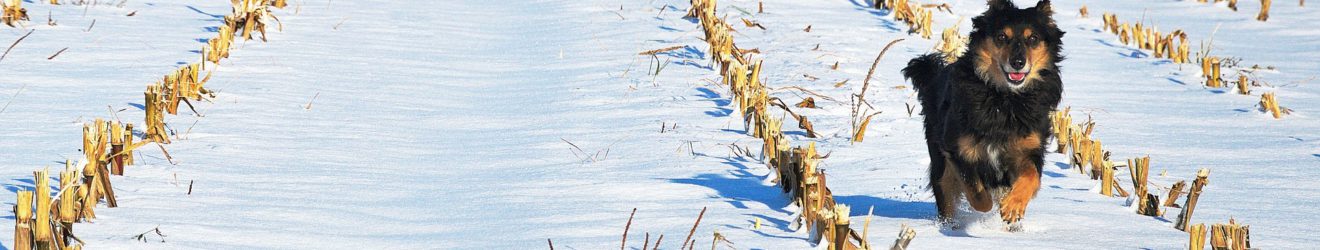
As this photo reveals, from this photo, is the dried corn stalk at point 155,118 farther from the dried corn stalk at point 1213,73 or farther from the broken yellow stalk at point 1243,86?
the dried corn stalk at point 1213,73

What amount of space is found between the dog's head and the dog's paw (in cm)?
52

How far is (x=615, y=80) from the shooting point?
9.30 m

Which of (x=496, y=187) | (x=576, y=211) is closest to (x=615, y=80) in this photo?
(x=496, y=187)

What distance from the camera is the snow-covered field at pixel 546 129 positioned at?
4891 millimetres

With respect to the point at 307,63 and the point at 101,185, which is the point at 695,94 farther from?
the point at 101,185

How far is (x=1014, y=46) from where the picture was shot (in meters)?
5.27

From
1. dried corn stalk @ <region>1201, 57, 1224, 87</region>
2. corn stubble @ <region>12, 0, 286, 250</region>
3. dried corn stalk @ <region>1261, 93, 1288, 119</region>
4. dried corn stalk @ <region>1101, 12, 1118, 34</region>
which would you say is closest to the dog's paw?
corn stubble @ <region>12, 0, 286, 250</region>

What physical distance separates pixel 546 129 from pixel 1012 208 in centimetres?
331

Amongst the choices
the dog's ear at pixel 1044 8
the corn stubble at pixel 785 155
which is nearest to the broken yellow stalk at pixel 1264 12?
the corn stubble at pixel 785 155

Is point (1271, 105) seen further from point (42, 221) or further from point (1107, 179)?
point (42, 221)

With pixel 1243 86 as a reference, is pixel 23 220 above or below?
above

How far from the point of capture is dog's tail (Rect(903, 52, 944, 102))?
229 inches

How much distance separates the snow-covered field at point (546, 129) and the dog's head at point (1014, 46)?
1.79 ft

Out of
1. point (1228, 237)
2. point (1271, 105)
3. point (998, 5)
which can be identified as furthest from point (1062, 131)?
point (1228, 237)
